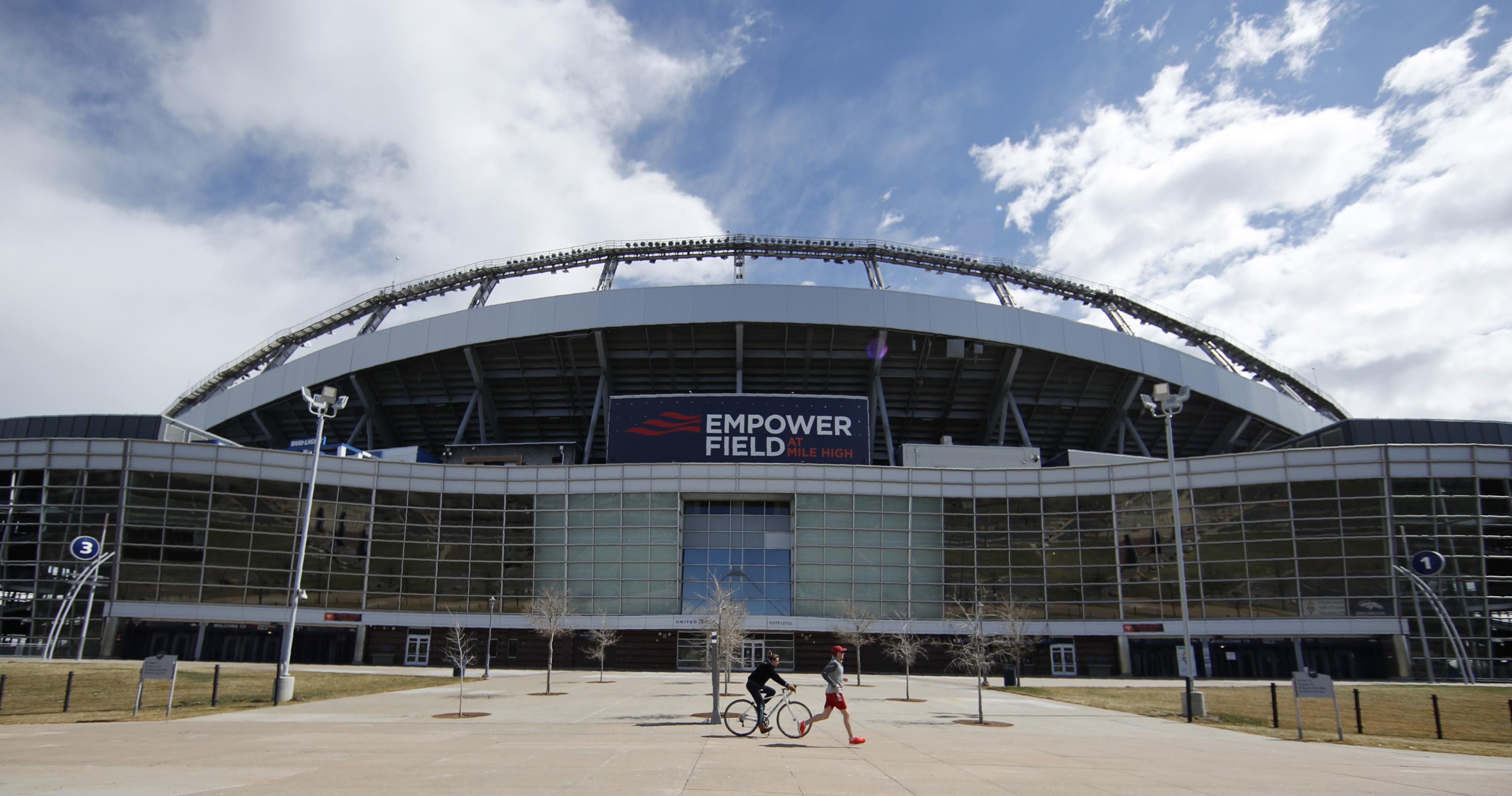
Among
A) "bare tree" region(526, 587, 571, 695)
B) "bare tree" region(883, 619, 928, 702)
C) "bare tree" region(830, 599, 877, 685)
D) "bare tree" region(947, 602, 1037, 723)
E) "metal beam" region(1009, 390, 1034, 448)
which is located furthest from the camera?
"metal beam" region(1009, 390, 1034, 448)

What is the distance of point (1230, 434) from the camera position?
65.8 metres

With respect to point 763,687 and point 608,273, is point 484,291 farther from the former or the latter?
point 763,687

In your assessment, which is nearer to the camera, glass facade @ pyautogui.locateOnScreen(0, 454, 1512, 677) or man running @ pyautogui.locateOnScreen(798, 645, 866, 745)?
man running @ pyautogui.locateOnScreen(798, 645, 866, 745)

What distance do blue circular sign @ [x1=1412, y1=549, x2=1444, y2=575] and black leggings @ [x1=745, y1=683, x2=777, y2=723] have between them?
41108mm

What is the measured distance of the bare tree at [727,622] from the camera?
3647 cm

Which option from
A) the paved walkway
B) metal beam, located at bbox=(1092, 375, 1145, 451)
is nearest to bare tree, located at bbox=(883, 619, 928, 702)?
the paved walkway

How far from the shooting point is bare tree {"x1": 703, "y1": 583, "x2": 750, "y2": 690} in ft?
120

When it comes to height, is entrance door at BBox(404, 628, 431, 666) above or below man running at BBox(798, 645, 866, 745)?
below

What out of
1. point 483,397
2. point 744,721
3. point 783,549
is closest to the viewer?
point 744,721

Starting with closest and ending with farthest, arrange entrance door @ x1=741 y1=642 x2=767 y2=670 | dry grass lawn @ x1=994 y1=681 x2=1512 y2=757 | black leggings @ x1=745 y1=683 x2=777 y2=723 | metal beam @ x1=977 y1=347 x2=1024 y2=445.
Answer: black leggings @ x1=745 y1=683 x2=777 y2=723, dry grass lawn @ x1=994 y1=681 x2=1512 y2=757, entrance door @ x1=741 y1=642 x2=767 y2=670, metal beam @ x1=977 y1=347 x2=1024 y2=445

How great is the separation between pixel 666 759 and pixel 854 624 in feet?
99.4

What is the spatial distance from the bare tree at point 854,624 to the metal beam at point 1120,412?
28852 millimetres

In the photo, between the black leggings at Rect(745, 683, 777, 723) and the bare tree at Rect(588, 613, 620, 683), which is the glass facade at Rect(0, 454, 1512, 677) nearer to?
the bare tree at Rect(588, 613, 620, 683)

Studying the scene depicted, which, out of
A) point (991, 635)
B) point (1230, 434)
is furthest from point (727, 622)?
point (1230, 434)
